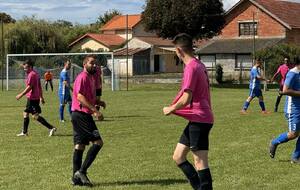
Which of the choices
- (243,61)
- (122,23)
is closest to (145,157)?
(243,61)

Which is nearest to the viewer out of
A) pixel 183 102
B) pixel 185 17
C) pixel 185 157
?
pixel 183 102

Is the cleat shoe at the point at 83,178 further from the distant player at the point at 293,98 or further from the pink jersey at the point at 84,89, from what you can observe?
the distant player at the point at 293,98

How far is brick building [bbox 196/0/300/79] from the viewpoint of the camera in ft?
188

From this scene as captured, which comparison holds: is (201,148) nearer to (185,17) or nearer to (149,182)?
(149,182)

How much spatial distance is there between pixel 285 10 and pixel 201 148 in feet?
186

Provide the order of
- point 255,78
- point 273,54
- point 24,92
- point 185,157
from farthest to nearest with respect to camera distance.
Result: point 273,54 < point 255,78 < point 24,92 < point 185,157

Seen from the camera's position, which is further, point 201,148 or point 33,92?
point 33,92

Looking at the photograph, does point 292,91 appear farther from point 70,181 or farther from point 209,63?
Result: point 209,63

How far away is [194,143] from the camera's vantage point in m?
6.77

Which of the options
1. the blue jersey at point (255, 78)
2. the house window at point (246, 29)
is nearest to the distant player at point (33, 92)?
the blue jersey at point (255, 78)

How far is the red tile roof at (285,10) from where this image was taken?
58.0m

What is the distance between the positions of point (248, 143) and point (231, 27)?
49576 mm

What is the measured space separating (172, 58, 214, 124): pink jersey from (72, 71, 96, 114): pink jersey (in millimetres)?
2207

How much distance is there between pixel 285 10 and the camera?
6091 cm
